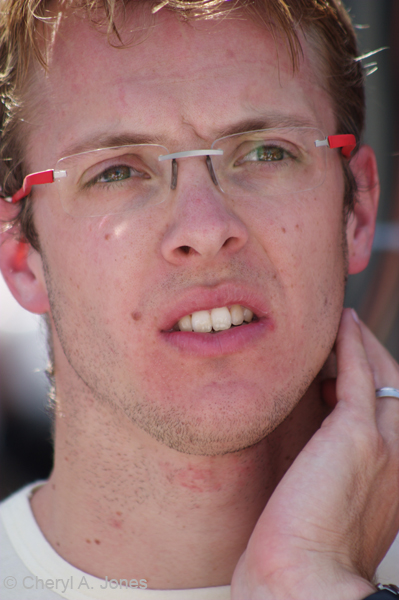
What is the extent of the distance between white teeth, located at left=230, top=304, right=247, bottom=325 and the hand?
0.49m

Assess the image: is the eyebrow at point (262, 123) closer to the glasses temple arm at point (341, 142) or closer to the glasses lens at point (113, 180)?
the glasses temple arm at point (341, 142)

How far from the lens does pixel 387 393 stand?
230cm

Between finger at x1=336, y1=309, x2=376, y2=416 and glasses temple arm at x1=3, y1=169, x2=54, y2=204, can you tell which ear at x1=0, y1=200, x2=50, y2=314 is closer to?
glasses temple arm at x1=3, y1=169, x2=54, y2=204

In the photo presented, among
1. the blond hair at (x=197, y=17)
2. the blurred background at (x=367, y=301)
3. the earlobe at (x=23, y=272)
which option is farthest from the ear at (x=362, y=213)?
the earlobe at (x=23, y=272)

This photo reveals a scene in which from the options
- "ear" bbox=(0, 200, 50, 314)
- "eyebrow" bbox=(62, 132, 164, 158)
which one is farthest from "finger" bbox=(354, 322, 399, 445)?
"ear" bbox=(0, 200, 50, 314)

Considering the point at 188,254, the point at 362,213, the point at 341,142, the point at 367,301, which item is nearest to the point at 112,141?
the point at 188,254

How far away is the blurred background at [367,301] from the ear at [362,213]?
1186mm

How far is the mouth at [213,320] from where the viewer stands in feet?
6.62

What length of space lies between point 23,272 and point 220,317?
100 cm

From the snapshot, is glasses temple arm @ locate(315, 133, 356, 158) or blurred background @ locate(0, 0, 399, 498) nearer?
glasses temple arm @ locate(315, 133, 356, 158)

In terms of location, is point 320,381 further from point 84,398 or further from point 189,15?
point 189,15

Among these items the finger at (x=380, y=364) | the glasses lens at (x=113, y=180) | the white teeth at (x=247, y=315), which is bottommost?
the finger at (x=380, y=364)

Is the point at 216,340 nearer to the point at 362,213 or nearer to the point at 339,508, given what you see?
the point at 339,508

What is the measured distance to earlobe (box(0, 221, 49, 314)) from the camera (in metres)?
2.46
